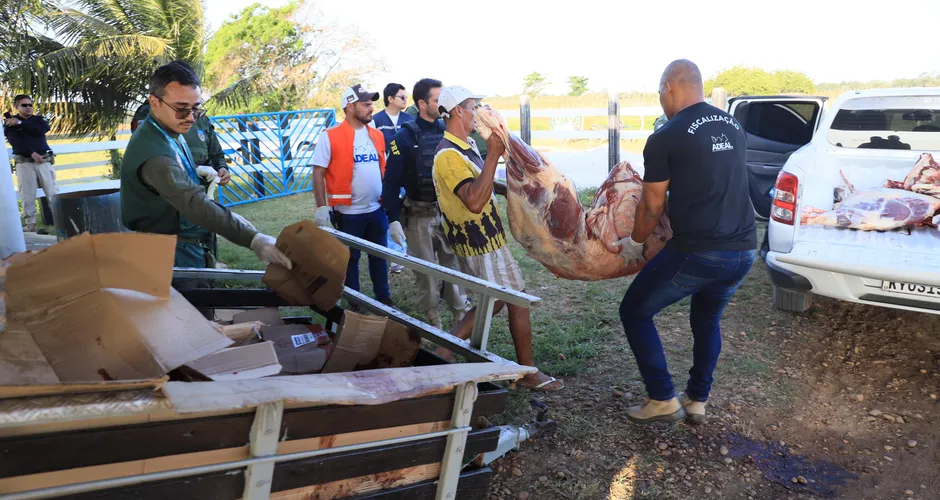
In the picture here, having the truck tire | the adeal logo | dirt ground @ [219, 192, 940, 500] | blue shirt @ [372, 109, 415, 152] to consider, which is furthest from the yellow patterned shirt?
blue shirt @ [372, 109, 415, 152]

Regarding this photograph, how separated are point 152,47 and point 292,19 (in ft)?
47.4

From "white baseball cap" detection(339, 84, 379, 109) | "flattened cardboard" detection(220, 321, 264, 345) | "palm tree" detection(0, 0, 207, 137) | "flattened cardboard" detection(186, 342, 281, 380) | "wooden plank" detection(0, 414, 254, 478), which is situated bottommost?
"flattened cardboard" detection(220, 321, 264, 345)

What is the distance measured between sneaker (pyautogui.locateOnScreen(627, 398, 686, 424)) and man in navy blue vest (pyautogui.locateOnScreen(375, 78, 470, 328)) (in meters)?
1.51

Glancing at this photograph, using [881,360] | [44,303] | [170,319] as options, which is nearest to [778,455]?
[881,360]

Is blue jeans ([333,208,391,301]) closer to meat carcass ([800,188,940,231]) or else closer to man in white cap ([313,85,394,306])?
man in white cap ([313,85,394,306])

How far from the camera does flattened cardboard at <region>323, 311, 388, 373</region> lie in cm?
236

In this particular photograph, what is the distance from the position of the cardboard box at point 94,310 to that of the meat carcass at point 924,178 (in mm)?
4911

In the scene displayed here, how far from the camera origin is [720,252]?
3105mm

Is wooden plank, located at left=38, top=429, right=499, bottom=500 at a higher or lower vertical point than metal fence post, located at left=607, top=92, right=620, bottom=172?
lower

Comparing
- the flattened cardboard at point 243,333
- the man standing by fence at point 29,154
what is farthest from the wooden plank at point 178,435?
the man standing by fence at point 29,154

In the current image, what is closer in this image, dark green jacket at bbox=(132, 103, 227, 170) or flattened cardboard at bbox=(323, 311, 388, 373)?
flattened cardboard at bbox=(323, 311, 388, 373)

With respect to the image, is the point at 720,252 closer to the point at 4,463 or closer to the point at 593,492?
the point at 593,492

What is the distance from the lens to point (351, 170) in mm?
5008

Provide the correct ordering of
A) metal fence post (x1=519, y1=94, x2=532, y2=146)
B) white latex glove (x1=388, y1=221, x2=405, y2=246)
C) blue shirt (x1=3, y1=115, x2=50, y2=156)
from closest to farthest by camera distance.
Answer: white latex glove (x1=388, y1=221, x2=405, y2=246), blue shirt (x1=3, y1=115, x2=50, y2=156), metal fence post (x1=519, y1=94, x2=532, y2=146)
